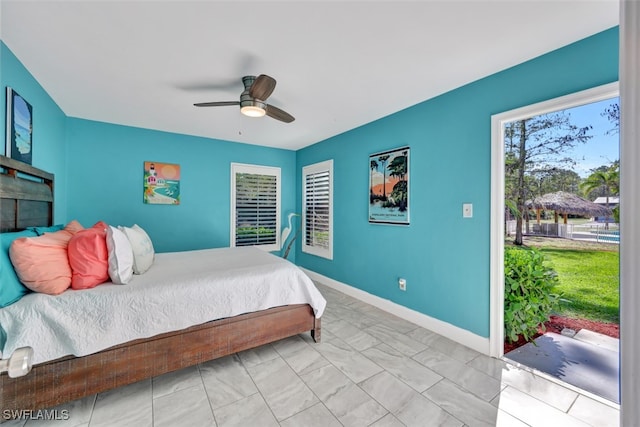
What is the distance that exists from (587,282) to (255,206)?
439 centimetres

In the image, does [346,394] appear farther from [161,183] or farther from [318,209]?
[161,183]

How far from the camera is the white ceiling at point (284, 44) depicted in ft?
5.40

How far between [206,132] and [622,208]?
4410 mm

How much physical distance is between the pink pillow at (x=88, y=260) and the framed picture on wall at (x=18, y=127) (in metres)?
0.91

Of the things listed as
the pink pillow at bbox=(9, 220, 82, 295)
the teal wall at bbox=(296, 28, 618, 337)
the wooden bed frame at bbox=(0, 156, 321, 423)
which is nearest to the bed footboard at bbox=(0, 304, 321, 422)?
the wooden bed frame at bbox=(0, 156, 321, 423)

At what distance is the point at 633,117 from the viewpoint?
1.72 feet

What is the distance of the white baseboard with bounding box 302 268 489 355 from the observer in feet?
8.07

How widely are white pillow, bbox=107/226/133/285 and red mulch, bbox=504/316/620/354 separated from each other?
10.6 feet

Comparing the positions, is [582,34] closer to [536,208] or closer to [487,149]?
[487,149]

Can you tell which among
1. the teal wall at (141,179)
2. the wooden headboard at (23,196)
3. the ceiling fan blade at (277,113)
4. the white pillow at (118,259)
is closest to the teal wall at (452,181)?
the ceiling fan blade at (277,113)

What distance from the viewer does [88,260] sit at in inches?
72.9

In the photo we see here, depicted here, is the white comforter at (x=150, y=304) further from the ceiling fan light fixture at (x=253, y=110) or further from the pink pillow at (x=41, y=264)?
the ceiling fan light fixture at (x=253, y=110)

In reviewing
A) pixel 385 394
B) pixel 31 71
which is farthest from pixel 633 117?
pixel 31 71

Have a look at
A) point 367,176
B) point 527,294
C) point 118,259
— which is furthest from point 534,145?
point 118,259
